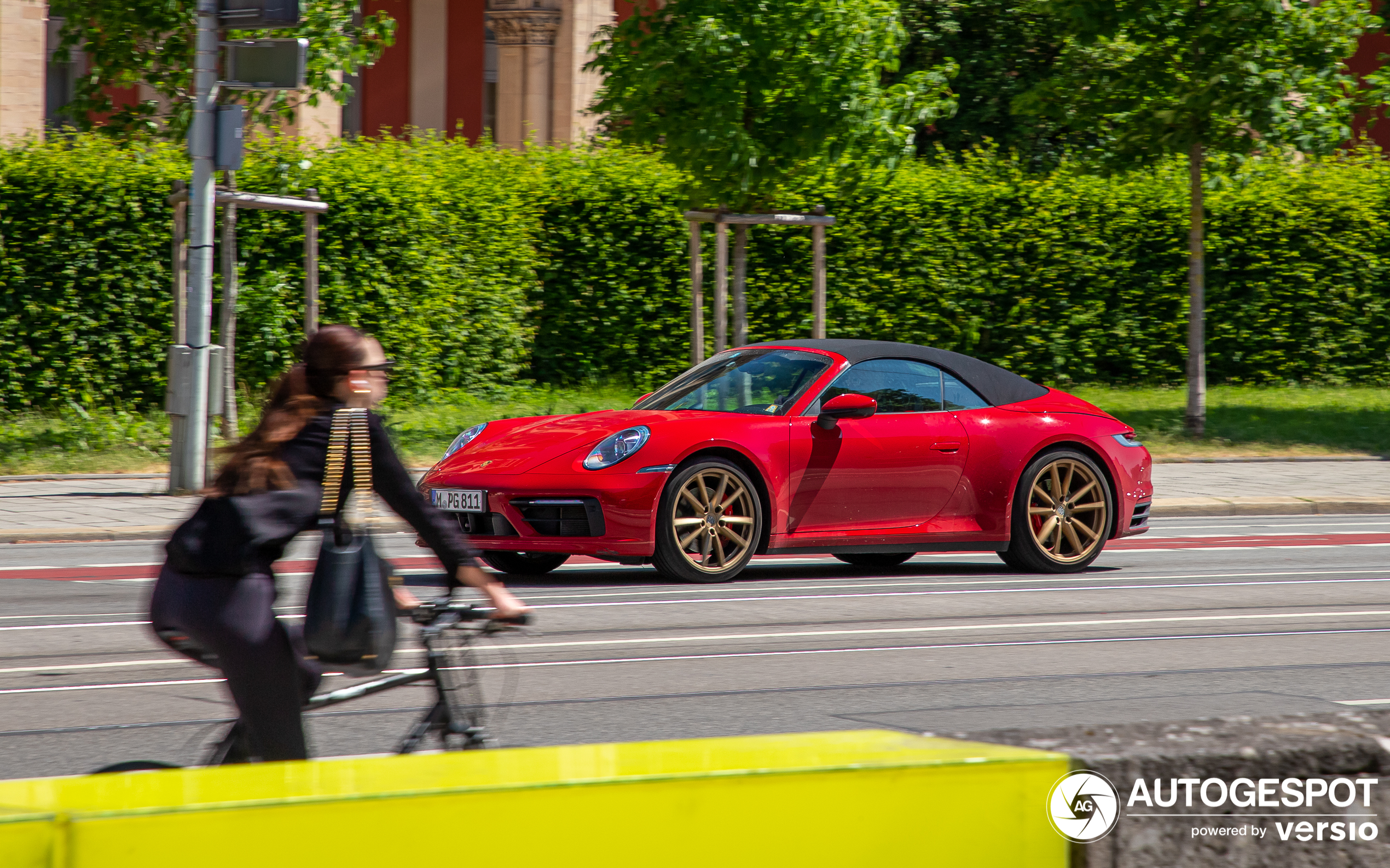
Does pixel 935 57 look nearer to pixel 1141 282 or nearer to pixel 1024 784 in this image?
pixel 1141 282

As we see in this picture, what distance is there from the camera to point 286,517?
351 cm

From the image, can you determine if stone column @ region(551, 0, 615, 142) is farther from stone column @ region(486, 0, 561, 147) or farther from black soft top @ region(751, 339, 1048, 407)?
black soft top @ region(751, 339, 1048, 407)

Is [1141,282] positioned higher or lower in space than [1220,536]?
higher

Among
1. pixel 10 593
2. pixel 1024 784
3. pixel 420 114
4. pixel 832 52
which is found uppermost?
pixel 420 114

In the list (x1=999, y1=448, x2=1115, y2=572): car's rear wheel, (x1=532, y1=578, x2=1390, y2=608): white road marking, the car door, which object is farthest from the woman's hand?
(x1=999, y1=448, x2=1115, y2=572): car's rear wheel

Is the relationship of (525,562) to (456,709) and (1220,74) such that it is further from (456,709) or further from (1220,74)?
(1220,74)

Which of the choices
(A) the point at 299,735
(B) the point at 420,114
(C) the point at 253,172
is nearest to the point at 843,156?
(C) the point at 253,172

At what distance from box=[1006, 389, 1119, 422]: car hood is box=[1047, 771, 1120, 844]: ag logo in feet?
25.8

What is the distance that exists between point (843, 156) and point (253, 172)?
247 inches

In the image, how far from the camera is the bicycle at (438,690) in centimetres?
363

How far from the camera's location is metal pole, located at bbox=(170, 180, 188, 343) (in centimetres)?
1471

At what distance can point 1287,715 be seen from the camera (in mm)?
2688

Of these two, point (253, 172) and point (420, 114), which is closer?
point (253, 172)

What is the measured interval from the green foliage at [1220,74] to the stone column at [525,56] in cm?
1418
